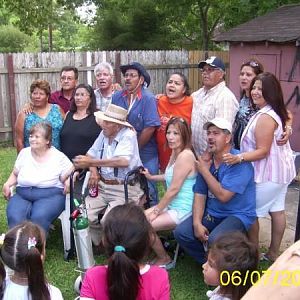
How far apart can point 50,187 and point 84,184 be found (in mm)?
322

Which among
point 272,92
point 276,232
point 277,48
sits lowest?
point 276,232

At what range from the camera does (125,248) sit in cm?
227

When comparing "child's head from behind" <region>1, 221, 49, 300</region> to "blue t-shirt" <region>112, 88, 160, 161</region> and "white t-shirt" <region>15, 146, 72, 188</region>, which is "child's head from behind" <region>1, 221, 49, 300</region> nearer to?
"white t-shirt" <region>15, 146, 72, 188</region>

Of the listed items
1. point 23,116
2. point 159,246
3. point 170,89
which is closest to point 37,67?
point 23,116

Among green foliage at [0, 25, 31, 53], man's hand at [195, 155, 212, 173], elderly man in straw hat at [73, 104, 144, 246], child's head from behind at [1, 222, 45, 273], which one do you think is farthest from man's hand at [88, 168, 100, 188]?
green foliage at [0, 25, 31, 53]

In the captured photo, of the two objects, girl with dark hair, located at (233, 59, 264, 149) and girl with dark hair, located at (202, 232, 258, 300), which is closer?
girl with dark hair, located at (202, 232, 258, 300)

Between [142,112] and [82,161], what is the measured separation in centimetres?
82

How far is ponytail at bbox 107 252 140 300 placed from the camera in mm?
2227

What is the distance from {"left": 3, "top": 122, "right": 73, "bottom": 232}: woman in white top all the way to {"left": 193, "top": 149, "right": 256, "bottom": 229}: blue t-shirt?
145 cm

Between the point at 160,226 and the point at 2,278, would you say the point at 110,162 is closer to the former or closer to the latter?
the point at 160,226

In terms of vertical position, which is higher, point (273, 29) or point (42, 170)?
point (273, 29)

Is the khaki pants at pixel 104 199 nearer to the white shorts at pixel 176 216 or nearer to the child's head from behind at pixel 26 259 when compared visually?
the white shorts at pixel 176 216

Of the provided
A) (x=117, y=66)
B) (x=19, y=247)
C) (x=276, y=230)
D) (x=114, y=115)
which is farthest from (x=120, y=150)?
(x=117, y=66)

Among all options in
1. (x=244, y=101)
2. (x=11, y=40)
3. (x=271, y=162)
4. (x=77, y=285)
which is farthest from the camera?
(x=11, y=40)
